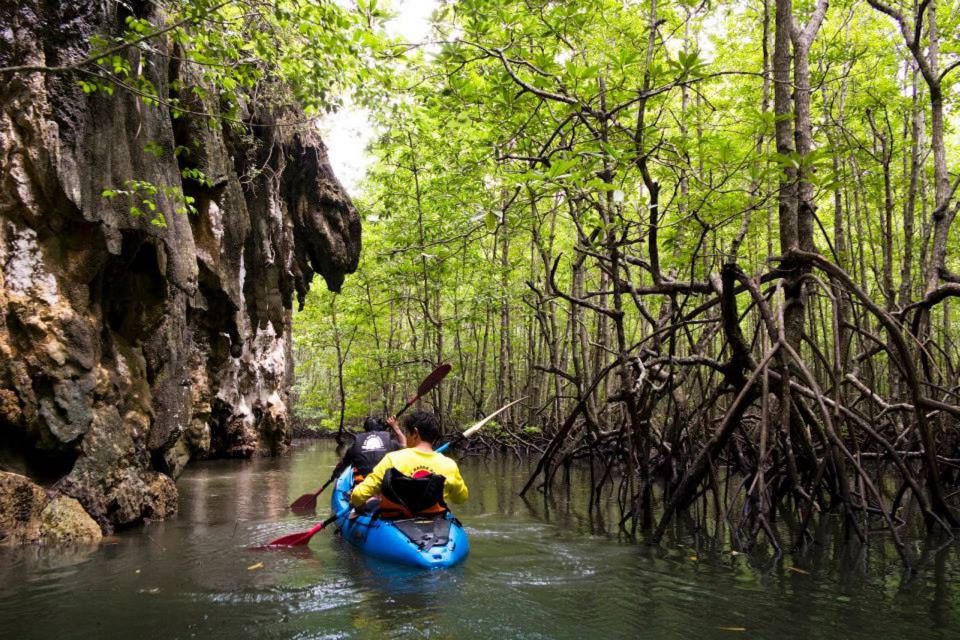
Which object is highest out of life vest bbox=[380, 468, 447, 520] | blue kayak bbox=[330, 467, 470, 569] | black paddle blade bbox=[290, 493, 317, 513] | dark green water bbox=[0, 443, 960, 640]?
life vest bbox=[380, 468, 447, 520]

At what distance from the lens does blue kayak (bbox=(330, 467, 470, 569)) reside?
14.5 ft

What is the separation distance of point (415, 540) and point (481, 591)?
2.38ft

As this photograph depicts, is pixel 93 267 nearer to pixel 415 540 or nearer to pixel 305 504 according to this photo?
pixel 305 504

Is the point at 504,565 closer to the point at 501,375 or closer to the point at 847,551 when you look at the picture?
the point at 847,551

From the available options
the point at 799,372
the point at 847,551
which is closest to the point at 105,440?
the point at 799,372

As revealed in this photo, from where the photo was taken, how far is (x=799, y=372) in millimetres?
4926

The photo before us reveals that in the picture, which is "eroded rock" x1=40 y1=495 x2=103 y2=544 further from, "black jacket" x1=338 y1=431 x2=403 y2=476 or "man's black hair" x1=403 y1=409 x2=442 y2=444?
"man's black hair" x1=403 y1=409 x2=442 y2=444

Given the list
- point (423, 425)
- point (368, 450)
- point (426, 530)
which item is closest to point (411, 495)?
point (426, 530)

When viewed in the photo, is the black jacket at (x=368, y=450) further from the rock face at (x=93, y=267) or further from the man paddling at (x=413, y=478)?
the rock face at (x=93, y=267)

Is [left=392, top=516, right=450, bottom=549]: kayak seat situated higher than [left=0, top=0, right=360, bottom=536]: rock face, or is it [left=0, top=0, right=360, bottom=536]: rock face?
[left=0, top=0, right=360, bottom=536]: rock face

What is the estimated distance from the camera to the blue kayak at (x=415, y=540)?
4434 millimetres

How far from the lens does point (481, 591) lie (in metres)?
3.99

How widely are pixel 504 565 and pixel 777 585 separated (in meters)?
1.94

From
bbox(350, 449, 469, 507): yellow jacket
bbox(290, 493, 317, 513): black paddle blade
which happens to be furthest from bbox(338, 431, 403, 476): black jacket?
bbox(350, 449, 469, 507): yellow jacket
